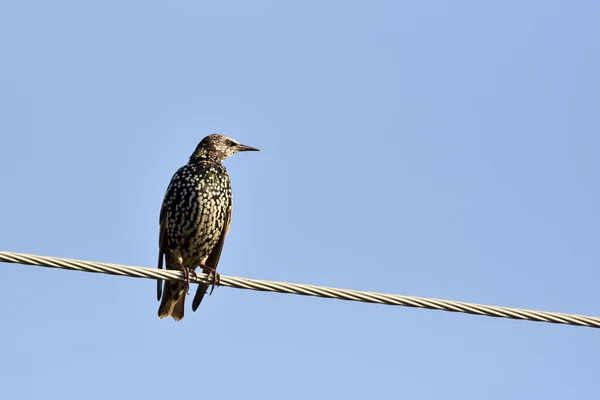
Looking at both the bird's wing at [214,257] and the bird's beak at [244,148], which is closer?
the bird's wing at [214,257]

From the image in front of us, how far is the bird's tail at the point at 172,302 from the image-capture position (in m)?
9.33

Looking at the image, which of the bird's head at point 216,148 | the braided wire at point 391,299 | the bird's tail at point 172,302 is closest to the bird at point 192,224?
the bird's tail at point 172,302

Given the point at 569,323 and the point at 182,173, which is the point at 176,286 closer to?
the point at 182,173

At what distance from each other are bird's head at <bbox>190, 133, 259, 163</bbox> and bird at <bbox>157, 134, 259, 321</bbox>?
0.31 metres

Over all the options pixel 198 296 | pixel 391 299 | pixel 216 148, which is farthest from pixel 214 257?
pixel 391 299

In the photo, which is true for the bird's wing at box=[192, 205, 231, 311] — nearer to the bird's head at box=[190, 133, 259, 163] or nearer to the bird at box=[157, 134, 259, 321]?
the bird at box=[157, 134, 259, 321]

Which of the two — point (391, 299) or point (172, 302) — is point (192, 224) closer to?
point (172, 302)

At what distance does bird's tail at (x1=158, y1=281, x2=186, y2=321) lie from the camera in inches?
367

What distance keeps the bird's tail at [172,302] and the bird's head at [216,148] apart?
4.12 ft

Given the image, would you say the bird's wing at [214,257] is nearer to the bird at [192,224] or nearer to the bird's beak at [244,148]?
the bird at [192,224]

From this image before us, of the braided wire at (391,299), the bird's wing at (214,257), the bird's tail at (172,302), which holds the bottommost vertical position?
the braided wire at (391,299)

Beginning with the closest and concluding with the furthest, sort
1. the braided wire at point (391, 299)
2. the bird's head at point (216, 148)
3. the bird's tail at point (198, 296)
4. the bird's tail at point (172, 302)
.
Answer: the braided wire at point (391, 299)
the bird's tail at point (198, 296)
the bird's tail at point (172, 302)
the bird's head at point (216, 148)

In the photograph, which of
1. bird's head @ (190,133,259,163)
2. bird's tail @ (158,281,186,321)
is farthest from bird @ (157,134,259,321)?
bird's head @ (190,133,259,163)

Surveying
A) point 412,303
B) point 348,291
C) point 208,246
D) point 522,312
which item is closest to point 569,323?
point 522,312
